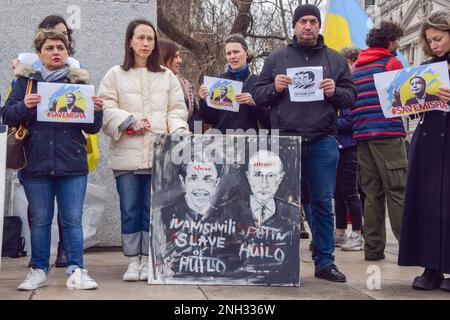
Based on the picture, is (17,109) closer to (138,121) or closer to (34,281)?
(138,121)

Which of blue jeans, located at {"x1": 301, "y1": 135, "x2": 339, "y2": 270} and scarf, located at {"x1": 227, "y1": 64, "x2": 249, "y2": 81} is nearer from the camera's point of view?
blue jeans, located at {"x1": 301, "y1": 135, "x2": 339, "y2": 270}

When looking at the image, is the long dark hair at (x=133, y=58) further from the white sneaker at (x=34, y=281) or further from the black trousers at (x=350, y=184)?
the black trousers at (x=350, y=184)

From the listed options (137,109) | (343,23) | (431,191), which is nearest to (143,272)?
(137,109)

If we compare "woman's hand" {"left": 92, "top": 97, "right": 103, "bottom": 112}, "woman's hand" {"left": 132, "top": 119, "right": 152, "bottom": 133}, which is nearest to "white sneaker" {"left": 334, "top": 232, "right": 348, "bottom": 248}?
"woman's hand" {"left": 132, "top": 119, "right": 152, "bottom": 133}

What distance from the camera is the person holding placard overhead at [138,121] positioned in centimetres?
562

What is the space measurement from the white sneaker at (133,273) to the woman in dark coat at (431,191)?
1.97m

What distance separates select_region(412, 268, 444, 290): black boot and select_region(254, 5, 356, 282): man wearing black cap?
538 mm

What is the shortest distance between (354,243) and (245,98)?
2421 mm

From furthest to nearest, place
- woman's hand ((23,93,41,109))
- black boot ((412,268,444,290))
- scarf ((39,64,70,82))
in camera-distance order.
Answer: black boot ((412,268,444,290)) → scarf ((39,64,70,82)) → woman's hand ((23,93,41,109))

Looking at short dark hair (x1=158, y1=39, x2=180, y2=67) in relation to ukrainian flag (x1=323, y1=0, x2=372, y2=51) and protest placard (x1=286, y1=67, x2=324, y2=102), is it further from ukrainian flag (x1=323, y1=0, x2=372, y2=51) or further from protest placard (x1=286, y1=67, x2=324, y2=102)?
ukrainian flag (x1=323, y1=0, x2=372, y2=51)

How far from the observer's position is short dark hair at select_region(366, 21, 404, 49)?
7.15m

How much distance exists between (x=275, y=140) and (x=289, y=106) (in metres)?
0.39

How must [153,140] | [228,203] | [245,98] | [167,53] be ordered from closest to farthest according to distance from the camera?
[228,203], [153,140], [245,98], [167,53]

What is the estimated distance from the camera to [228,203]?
5523mm
